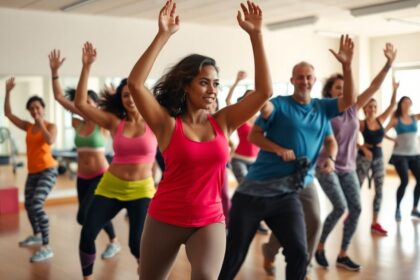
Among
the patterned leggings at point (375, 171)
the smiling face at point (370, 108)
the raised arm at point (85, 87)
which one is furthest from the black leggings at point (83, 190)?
the smiling face at point (370, 108)

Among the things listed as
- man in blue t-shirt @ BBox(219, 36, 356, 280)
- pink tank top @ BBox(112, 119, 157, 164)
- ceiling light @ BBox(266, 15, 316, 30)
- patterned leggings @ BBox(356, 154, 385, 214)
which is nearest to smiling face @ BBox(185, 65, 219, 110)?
man in blue t-shirt @ BBox(219, 36, 356, 280)

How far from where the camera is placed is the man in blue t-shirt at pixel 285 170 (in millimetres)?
3096

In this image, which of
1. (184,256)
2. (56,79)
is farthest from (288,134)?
(184,256)

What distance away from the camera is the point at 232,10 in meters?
7.71

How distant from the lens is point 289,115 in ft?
10.8

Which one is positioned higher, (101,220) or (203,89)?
(203,89)

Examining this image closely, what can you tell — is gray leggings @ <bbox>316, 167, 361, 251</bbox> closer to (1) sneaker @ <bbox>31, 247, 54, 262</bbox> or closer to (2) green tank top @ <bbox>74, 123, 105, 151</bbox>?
(2) green tank top @ <bbox>74, 123, 105, 151</bbox>

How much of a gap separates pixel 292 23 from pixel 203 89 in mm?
6533

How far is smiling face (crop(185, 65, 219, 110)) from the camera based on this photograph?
238cm

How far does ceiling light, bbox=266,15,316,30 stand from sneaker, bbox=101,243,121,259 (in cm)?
470

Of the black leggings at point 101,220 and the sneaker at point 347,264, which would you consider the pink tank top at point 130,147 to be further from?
the sneaker at point 347,264

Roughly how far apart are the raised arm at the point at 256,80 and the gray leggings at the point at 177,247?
0.45 m

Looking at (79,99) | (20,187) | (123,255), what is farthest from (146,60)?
(20,187)

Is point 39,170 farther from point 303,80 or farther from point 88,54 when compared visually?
point 303,80
